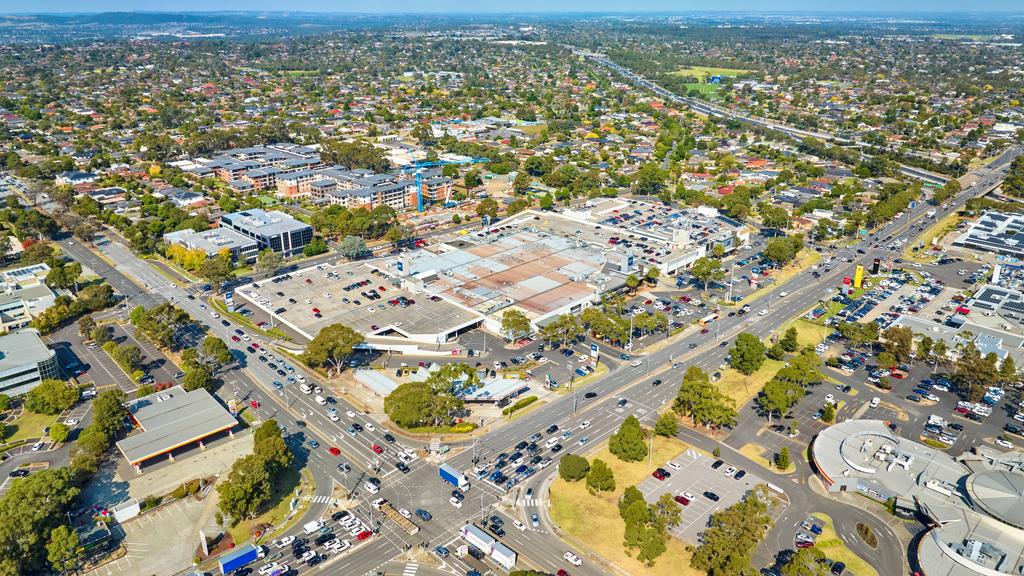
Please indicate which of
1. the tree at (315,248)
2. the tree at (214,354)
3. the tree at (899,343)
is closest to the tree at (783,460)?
the tree at (899,343)

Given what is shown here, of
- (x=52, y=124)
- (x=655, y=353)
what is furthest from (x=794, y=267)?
(x=52, y=124)

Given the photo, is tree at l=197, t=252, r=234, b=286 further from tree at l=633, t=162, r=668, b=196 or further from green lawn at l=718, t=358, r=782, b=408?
tree at l=633, t=162, r=668, b=196

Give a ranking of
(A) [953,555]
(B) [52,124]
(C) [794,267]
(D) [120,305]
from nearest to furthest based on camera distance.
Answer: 1. (A) [953,555]
2. (D) [120,305]
3. (C) [794,267]
4. (B) [52,124]

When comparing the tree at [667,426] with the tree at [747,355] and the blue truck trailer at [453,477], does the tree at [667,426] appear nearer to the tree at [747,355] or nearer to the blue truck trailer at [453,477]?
the tree at [747,355]

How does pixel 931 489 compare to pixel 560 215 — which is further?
pixel 560 215

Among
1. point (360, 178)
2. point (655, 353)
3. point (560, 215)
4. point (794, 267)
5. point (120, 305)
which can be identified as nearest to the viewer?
point (655, 353)

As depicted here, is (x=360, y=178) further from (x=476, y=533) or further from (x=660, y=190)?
(x=476, y=533)
